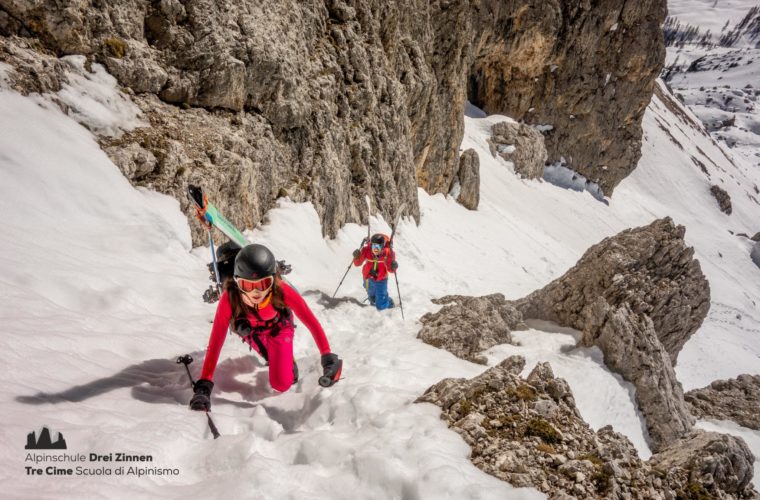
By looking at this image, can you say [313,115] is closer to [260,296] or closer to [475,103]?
[260,296]

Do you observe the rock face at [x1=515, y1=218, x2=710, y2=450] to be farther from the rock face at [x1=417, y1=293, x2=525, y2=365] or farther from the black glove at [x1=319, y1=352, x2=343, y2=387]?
the black glove at [x1=319, y1=352, x2=343, y2=387]

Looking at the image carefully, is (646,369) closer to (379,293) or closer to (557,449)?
(379,293)

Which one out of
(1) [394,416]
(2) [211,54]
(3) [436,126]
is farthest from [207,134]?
(3) [436,126]

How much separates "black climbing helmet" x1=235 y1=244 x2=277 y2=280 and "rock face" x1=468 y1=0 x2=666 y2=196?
4774 centimetres

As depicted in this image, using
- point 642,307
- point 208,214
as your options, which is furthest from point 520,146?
point 208,214

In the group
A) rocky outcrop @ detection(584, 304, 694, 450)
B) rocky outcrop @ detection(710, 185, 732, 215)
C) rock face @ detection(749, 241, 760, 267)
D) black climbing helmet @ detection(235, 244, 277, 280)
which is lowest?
rock face @ detection(749, 241, 760, 267)

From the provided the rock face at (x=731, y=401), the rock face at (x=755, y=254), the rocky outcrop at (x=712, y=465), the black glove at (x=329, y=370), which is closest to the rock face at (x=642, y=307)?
the rock face at (x=731, y=401)

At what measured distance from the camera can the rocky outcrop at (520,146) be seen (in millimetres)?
45688

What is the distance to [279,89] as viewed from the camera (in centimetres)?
1173

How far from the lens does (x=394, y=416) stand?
379 centimetres

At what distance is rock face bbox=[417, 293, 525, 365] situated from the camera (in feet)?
24.0

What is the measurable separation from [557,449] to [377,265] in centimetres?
664

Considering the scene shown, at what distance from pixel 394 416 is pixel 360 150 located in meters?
14.2

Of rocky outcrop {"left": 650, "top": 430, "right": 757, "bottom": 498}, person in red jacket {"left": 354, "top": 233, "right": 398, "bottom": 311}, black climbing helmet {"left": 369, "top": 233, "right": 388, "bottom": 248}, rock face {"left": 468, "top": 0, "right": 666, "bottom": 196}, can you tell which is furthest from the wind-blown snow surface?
rock face {"left": 468, "top": 0, "right": 666, "bottom": 196}
